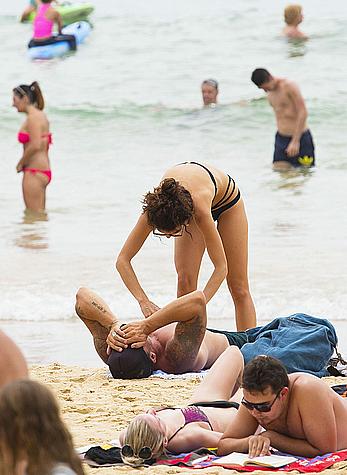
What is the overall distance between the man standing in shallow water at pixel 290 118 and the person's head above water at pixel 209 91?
409 cm

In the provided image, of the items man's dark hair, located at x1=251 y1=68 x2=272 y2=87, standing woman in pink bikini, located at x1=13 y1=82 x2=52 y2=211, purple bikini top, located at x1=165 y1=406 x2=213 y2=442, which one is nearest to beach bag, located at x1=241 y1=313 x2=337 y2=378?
purple bikini top, located at x1=165 y1=406 x2=213 y2=442

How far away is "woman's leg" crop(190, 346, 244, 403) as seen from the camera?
17.7ft

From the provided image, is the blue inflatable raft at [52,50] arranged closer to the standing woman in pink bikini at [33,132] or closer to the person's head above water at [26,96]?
the standing woman in pink bikini at [33,132]

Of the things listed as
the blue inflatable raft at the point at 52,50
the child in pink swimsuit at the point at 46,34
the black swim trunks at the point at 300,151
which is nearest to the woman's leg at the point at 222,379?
the black swim trunks at the point at 300,151

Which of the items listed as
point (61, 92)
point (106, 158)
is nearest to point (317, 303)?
point (106, 158)

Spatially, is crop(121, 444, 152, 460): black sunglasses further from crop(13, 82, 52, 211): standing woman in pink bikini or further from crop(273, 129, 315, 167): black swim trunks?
crop(273, 129, 315, 167): black swim trunks

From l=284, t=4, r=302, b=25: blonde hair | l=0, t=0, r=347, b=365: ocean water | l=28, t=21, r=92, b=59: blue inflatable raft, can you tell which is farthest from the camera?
l=28, t=21, r=92, b=59: blue inflatable raft

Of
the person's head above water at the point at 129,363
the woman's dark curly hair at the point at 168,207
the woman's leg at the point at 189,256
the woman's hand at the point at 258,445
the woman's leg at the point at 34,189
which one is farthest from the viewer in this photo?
the woman's leg at the point at 34,189

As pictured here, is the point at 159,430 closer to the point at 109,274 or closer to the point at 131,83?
the point at 109,274

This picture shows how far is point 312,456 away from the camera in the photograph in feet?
15.3

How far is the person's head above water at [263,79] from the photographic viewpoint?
533 inches

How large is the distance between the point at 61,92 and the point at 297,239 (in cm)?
1169

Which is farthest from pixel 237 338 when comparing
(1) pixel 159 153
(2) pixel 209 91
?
(2) pixel 209 91

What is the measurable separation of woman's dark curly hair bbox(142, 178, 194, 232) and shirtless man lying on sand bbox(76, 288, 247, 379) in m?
0.46
